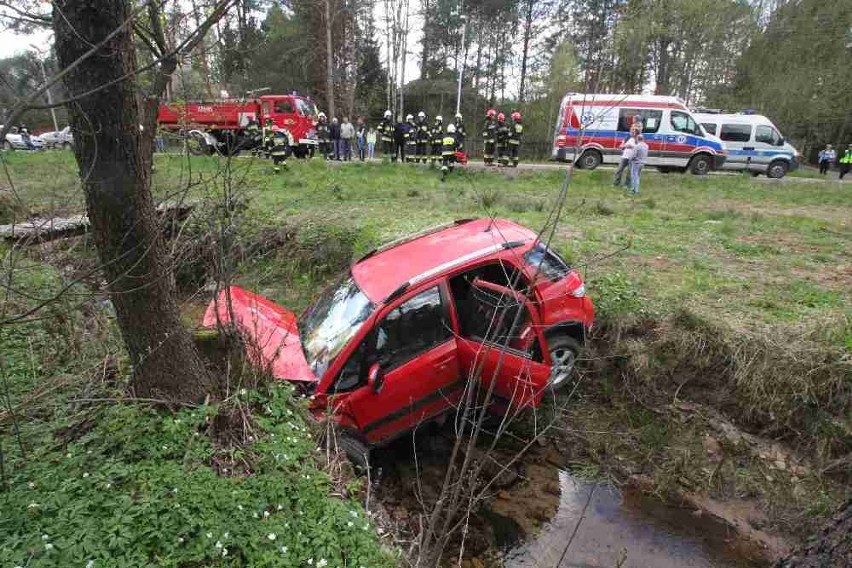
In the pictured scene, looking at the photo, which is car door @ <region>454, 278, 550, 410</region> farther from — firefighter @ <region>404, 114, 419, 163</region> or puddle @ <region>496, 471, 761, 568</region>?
firefighter @ <region>404, 114, 419, 163</region>

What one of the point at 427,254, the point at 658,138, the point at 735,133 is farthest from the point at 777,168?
the point at 427,254

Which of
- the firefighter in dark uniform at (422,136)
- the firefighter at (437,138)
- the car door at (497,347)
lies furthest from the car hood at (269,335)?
the firefighter in dark uniform at (422,136)

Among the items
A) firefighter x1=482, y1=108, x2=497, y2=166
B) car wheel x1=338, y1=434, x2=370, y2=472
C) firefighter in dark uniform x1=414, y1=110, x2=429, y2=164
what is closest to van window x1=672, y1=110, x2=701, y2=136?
firefighter x1=482, y1=108, x2=497, y2=166

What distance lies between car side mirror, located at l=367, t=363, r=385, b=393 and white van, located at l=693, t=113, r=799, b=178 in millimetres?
16933

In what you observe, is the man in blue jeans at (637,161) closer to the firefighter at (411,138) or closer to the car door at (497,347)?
the firefighter at (411,138)

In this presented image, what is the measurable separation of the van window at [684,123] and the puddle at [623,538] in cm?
1339

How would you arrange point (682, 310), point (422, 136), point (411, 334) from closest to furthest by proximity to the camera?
point (411, 334)
point (682, 310)
point (422, 136)

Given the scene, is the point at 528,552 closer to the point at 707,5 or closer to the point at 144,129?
the point at 144,129

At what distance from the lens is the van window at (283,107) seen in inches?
734

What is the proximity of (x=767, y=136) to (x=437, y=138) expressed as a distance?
1112 centimetres

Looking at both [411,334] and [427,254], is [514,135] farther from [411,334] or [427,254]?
[411,334]

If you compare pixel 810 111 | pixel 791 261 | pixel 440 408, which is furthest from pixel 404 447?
pixel 810 111

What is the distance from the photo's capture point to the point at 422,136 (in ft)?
47.8

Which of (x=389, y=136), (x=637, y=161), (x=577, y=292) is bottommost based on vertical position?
(x=577, y=292)
